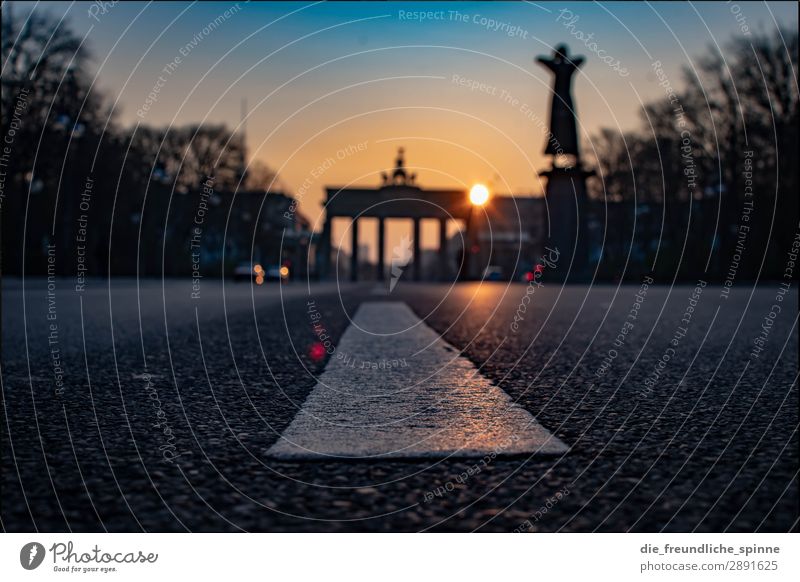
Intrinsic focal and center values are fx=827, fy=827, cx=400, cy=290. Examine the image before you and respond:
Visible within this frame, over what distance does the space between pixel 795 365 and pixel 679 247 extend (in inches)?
1694

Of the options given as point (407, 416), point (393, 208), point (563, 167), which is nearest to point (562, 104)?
point (563, 167)

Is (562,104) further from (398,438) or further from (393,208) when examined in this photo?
(393,208)

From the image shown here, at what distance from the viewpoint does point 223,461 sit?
383 cm

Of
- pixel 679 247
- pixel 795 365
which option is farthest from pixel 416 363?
pixel 679 247

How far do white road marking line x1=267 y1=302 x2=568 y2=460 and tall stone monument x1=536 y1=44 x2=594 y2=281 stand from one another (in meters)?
33.9

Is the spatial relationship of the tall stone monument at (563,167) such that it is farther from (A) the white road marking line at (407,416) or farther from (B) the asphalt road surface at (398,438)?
(A) the white road marking line at (407,416)

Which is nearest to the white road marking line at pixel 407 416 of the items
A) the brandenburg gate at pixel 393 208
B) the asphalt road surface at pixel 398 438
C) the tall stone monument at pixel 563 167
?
the asphalt road surface at pixel 398 438

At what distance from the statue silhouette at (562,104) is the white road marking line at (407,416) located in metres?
34.2

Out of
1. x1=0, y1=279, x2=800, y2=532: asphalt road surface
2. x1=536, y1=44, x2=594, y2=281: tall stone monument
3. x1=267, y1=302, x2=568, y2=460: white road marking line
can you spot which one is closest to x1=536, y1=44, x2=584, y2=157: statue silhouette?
x1=536, y1=44, x2=594, y2=281: tall stone monument

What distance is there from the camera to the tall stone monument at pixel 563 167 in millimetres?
40938

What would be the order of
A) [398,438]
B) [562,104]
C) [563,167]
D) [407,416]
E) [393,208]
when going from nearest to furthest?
[398,438], [407,416], [562,104], [563,167], [393,208]

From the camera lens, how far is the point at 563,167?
41906 mm

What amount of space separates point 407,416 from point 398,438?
732 millimetres
